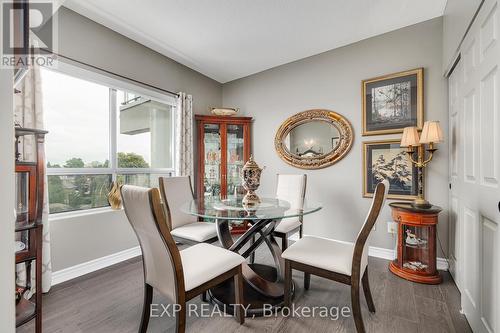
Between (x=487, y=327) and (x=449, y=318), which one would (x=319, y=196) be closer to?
(x=449, y=318)

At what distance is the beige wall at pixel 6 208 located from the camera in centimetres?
73

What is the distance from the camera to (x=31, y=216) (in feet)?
4.69

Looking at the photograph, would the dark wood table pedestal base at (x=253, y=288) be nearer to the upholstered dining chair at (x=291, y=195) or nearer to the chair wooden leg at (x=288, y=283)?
the chair wooden leg at (x=288, y=283)

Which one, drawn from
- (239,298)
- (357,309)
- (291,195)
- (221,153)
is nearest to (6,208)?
(239,298)

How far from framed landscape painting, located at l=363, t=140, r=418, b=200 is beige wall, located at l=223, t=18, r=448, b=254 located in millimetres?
96

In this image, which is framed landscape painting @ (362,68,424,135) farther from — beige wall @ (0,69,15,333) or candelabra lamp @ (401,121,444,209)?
beige wall @ (0,69,15,333)

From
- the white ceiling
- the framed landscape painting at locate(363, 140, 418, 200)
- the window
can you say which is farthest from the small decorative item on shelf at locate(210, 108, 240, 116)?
the framed landscape painting at locate(363, 140, 418, 200)

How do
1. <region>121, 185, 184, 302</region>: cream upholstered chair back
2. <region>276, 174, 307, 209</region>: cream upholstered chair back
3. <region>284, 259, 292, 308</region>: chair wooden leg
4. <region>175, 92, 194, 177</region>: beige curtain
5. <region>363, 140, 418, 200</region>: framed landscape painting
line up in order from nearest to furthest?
<region>121, 185, 184, 302</region>: cream upholstered chair back < <region>284, 259, 292, 308</region>: chair wooden leg < <region>363, 140, 418, 200</region>: framed landscape painting < <region>276, 174, 307, 209</region>: cream upholstered chair back < <region>175, 92, 194, 177</region>: beige curtain

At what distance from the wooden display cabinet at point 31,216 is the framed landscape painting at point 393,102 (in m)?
3.22

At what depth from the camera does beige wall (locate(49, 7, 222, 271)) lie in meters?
2.20

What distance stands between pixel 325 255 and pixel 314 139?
2.01 metres

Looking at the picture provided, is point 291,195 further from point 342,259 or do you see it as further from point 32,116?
point 32,116

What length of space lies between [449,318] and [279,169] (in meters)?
2.46

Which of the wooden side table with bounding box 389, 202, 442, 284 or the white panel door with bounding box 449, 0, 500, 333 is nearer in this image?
the white panel door with bounding box 449, 0, 500, 333
